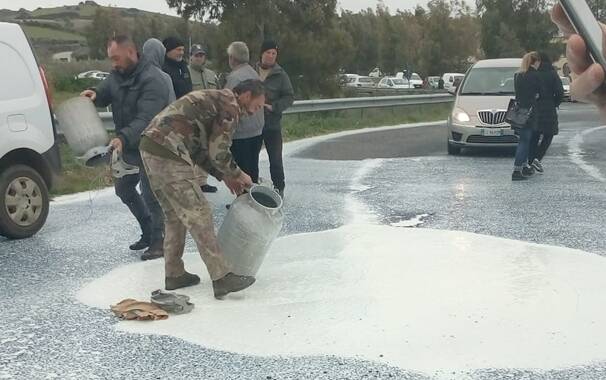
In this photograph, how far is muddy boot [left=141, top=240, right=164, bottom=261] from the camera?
6.08 m

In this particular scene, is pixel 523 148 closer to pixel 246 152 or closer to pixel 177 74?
pixel 246 152

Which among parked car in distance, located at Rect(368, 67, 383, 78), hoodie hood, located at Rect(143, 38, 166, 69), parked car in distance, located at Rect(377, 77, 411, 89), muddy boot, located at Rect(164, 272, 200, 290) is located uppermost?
hoodie hood, located at Rect(143, 38, 166, 69)

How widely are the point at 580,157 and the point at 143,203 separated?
29.9ft

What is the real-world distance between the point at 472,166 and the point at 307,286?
294 inches

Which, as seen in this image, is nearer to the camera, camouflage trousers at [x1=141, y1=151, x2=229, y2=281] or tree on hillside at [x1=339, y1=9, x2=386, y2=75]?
camouflage trousers at [x1=141, y1=151, x2=229, y2=281]

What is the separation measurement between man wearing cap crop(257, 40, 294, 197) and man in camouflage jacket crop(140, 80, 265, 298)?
3.30 metres

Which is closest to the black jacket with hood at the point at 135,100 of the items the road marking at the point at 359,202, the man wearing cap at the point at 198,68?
the road marking at the point at 359,202

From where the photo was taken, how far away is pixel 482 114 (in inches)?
535

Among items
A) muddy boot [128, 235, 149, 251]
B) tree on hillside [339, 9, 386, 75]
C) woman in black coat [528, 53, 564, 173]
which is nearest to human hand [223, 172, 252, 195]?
muddy boot [128, 235, 149, 251]

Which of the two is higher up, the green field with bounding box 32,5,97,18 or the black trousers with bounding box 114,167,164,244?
the green field with bounding box 32,5,97,18

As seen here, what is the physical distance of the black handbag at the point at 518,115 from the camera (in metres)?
10.4

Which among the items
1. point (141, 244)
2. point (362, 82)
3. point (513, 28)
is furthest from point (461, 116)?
point (362, 82)

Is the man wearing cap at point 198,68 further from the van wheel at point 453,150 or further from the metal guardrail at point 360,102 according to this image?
the metal guardrail at point 360,102

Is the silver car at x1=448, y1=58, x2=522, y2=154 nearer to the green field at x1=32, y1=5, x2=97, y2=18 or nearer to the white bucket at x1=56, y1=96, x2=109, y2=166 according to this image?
the white bucket at x1=56, y1=96, x2=109, y2=166
